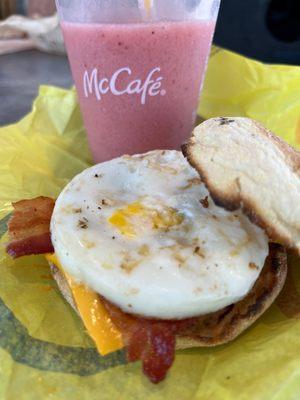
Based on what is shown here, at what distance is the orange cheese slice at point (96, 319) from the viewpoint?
2.96ft

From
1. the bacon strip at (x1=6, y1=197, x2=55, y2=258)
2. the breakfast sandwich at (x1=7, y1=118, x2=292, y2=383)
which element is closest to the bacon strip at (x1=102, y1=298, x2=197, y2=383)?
the breakfast sandwich at (x1=7, y1=118, x2=292, y2=383)

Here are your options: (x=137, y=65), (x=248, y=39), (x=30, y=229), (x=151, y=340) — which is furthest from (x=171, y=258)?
(x=248, y=39)

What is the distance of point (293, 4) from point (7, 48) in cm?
266

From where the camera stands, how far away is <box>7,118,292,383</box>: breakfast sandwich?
87 cm

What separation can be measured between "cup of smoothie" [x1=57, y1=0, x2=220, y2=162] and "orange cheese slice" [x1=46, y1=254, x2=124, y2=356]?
2.18ft

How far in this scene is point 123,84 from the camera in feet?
4.61

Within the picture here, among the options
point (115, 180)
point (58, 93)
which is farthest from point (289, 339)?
point (58, 93)

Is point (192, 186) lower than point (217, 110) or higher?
higher

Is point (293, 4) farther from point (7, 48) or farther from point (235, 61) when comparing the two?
point (7, 48)

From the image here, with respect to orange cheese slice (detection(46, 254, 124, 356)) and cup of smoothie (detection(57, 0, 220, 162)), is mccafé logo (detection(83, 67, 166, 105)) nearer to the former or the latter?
cup of smoothie (detection(57, 0, 220, 162))

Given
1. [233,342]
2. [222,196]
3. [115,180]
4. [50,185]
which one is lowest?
[50,185]

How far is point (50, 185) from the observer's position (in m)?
1.58

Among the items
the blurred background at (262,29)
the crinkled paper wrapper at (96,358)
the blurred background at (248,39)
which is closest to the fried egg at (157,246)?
the crinkled paper wrapper at (96,358)

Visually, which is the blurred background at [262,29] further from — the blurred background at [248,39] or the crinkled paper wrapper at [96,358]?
the crinkled paper wrapper at [96,358]
